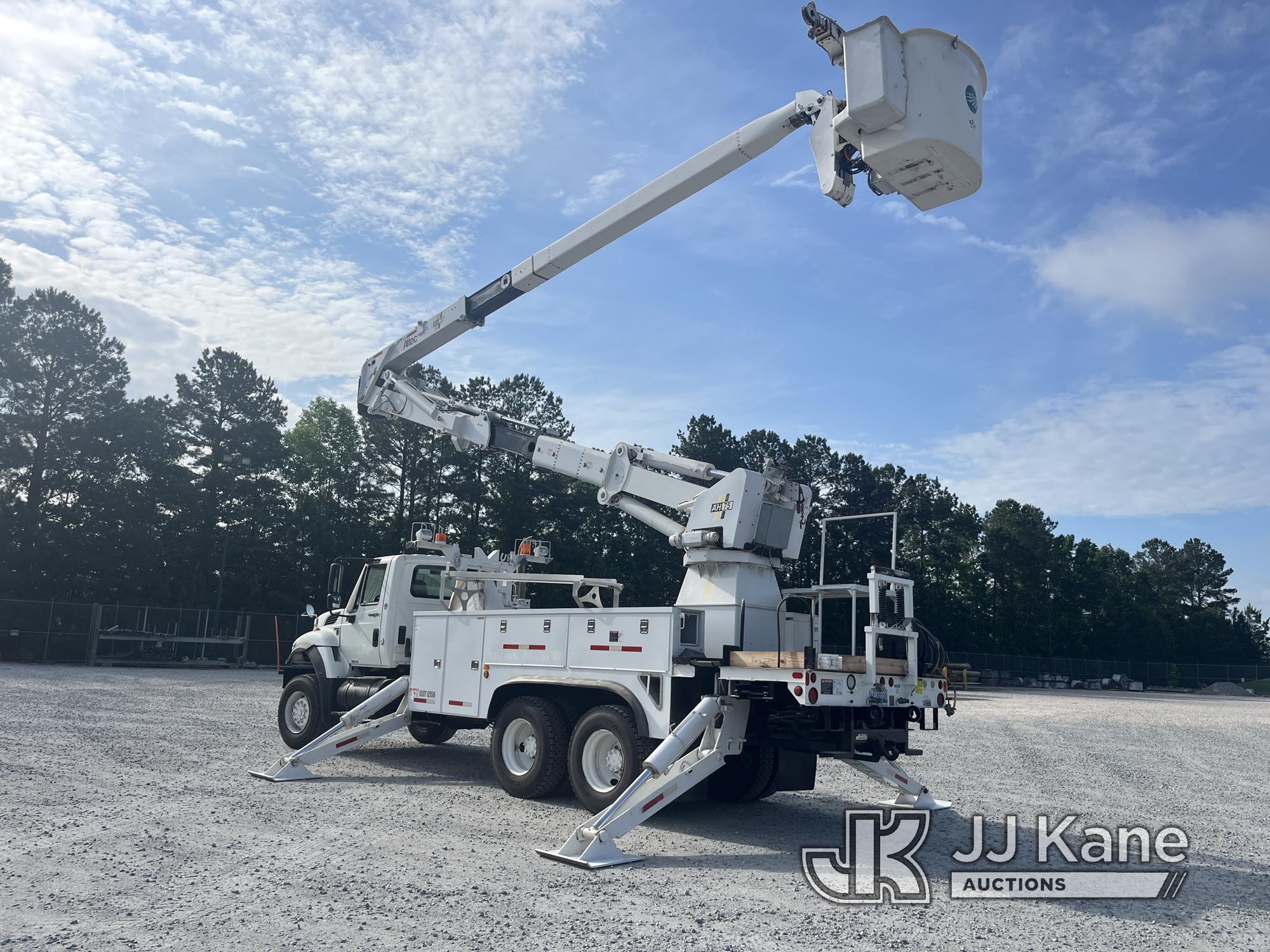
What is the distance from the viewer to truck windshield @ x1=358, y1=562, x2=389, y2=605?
46.4 feet

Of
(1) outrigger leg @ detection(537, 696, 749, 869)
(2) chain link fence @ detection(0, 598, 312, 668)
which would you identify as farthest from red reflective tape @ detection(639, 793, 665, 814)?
(2) chain link fence @ detection(0, 598, 312, 668)

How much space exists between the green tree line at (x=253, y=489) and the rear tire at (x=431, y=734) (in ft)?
101

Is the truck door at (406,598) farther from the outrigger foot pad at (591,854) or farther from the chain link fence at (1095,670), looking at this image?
the chain link fence at (1095,670)

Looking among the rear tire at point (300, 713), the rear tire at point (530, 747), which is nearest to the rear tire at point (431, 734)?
the rear tire at point (300, 713)

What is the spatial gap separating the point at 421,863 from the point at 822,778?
7.72 metres

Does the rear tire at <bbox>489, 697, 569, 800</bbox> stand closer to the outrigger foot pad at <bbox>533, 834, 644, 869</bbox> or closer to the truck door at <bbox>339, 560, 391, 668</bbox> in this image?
the outrigger foot pad at <bbox>533, 834, 644, 869</bbox>

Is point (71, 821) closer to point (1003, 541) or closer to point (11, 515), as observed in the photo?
point (11, 515)

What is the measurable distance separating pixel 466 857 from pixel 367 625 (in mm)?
6776

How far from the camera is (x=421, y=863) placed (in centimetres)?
754

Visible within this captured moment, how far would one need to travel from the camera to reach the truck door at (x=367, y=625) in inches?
544

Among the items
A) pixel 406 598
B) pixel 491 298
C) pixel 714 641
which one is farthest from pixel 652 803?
pixel 491 298

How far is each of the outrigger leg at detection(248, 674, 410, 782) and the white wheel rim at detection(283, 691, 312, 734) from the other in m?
1.26

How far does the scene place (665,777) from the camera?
336 inches

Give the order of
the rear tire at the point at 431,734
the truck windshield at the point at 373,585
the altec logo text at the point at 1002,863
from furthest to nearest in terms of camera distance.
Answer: the truck windshield at the point at 373,585, the rear tire at the point at 431,734, the altec logo text at the point at 1002,863
